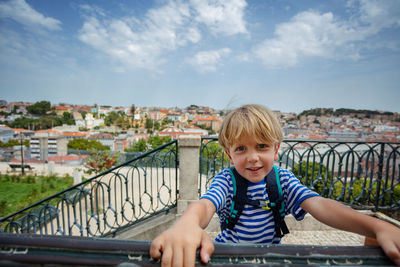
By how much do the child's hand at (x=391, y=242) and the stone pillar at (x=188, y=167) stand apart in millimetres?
3017

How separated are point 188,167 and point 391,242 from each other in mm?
3249

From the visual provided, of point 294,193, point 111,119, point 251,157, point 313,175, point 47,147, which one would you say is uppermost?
point 251,157

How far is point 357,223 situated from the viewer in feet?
2.60

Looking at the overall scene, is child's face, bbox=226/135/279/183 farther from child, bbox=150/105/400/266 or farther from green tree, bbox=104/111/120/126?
green tree, bbox=104/111/120/126

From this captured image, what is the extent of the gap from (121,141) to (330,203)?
73.7 m

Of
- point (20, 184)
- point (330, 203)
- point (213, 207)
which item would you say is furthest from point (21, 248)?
point (20, 184)

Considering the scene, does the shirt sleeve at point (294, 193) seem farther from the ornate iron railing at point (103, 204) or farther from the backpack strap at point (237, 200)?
the ornate iron railing at point (103, 204)

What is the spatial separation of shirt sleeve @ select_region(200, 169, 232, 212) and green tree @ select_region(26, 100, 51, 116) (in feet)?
490

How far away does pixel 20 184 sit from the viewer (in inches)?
772

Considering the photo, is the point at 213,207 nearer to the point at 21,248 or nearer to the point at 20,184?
the point at 21,248

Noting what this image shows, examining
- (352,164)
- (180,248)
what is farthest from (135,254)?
(352,164)

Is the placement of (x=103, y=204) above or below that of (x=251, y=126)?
below

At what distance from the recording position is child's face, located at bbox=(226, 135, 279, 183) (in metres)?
1.13

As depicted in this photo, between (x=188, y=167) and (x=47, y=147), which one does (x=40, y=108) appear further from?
(x=188, y=167)
